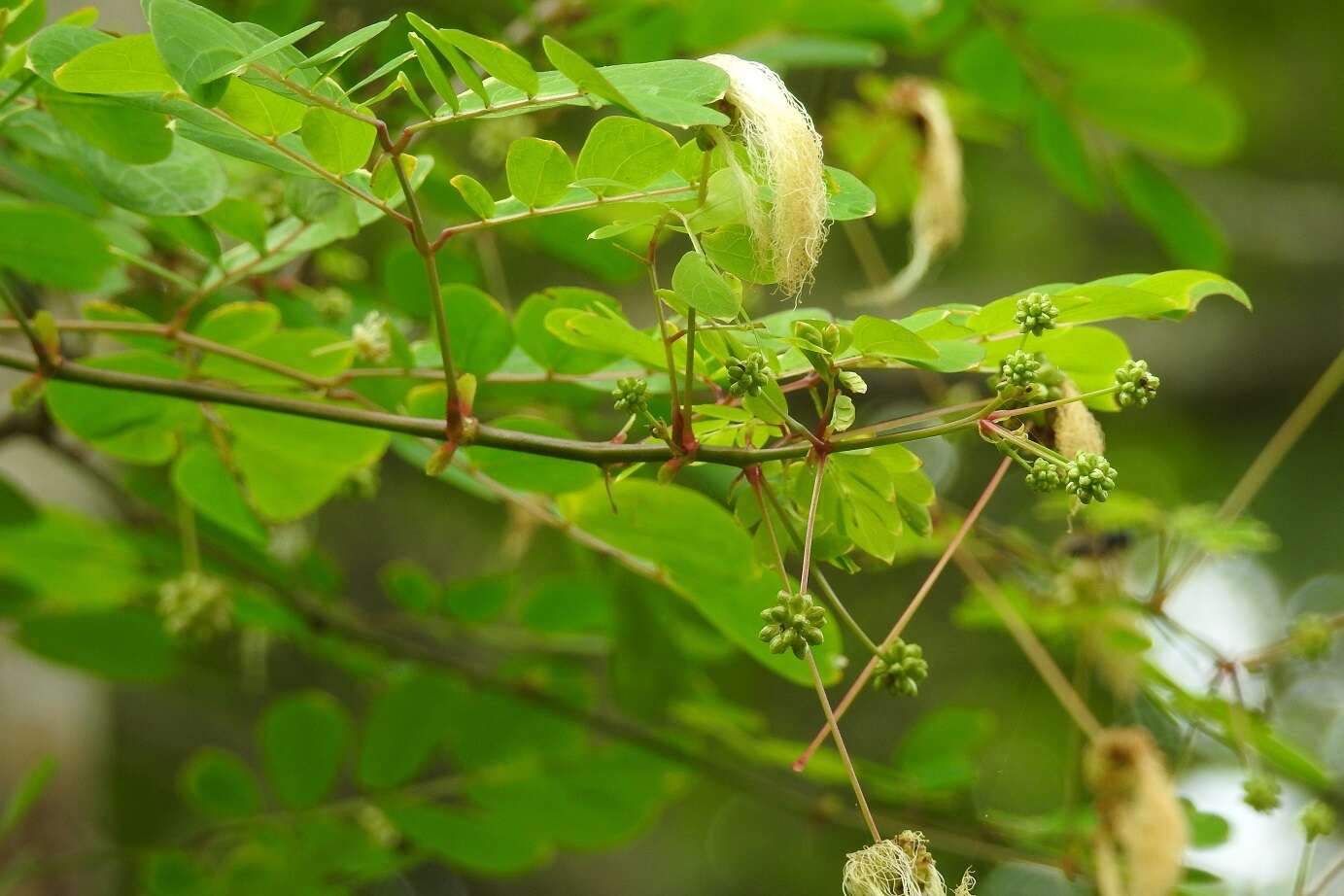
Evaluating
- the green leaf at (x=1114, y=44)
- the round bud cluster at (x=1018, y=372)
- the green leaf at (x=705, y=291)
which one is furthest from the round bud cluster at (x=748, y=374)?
the green leaf at (x=1114, y=44)

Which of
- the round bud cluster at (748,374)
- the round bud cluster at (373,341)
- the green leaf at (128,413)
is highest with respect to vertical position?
the round bud cluster at (748,374)

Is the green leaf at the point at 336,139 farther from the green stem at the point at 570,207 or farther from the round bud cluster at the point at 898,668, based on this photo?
the round bud cluster at the point at 898,668

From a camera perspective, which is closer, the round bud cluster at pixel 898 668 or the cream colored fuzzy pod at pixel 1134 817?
the round bud cluster at pixel 898 668

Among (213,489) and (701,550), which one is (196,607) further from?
(701,550)

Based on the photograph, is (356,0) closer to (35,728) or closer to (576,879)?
(35,728)

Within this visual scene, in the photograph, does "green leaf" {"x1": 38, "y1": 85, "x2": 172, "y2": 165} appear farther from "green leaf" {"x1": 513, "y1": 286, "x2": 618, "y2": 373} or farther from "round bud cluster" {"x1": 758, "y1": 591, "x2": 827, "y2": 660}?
"round bud cluster" {"x1": 758, "y1": 591, "x2": 827, "y2": 660}

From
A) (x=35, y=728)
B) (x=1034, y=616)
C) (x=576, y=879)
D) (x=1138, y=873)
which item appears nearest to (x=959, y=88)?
(x=1034, y=616)

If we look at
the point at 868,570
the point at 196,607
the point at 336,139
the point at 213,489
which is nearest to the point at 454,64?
the point at 336,139

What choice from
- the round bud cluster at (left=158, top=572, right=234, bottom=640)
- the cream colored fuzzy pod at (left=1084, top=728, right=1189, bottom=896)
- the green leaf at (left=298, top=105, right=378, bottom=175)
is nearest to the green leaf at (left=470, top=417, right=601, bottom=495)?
the green leaf at (left=298, top=105, right=378, bottom=175)
